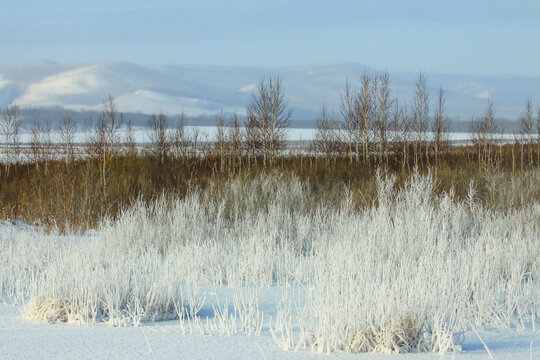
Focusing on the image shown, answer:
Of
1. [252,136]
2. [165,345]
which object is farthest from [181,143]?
[165,345]

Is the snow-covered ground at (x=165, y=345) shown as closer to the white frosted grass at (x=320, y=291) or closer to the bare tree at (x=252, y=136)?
the white frosted grass at (x=320, y=291)

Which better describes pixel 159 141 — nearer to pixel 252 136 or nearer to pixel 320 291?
pixel 252 136

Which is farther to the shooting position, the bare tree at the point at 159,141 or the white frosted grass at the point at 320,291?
the bare tree at the point at 159,141

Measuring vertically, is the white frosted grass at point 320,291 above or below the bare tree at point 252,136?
below

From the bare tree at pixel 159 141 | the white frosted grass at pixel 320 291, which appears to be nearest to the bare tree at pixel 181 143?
the bare tree at pixel 159 141

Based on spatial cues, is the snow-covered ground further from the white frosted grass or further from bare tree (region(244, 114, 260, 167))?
bare tree (region(244, 114, 260, 167))

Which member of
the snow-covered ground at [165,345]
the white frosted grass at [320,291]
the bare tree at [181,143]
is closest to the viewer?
the snow-covered ground at [165,345]

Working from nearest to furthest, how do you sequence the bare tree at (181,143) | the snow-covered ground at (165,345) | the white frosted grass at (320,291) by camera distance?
the snow-covered ground at (165,345)
the white frosted grass at (320,291)
the bare tree at (181,143)

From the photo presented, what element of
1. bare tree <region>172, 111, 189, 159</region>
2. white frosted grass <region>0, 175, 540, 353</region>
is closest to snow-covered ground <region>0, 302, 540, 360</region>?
white frosted grass <region>0, 175, 540, 353</region>

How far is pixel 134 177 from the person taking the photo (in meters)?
15.3

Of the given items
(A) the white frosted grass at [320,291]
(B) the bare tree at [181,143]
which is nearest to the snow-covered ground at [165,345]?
(A) the white frosted grass at [320,291]

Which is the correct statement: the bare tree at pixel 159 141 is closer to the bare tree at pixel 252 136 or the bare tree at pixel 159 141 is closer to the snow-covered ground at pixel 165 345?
the bare tree at pixel 252 136

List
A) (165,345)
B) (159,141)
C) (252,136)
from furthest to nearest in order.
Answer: (159,141), (252,136), (165,345)

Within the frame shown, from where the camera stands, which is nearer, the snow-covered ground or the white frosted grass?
the snow-covered ground
